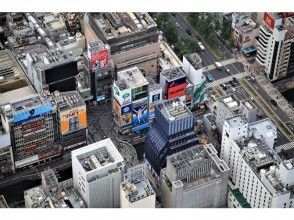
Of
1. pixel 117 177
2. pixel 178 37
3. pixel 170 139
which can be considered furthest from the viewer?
pixel 178 37

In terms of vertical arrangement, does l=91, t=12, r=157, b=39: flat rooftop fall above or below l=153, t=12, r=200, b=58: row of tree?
above

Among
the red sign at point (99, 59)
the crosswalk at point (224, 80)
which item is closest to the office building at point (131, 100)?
the red sign at point (99, 59)

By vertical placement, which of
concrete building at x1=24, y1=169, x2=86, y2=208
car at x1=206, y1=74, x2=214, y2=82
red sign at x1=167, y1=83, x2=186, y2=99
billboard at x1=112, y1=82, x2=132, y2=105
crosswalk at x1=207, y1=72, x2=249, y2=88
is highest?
billboard at x1=112, y1=82, x2=132, y2=105

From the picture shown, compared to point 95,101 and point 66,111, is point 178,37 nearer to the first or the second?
point 95,101

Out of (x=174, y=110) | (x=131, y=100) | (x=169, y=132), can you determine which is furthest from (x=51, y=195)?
(x=131, y=100)

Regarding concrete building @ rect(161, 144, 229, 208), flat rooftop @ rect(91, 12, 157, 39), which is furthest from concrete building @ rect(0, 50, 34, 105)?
concrete building @ rect(161, 144, 229, 208)

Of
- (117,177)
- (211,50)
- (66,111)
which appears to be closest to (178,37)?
(211,50)

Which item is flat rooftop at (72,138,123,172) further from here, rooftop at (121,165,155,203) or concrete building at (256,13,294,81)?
concrete building at (256,13,294,81)

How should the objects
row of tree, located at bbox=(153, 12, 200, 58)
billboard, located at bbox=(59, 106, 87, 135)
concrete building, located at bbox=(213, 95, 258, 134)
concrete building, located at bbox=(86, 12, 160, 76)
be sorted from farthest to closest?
row of tree, located at bbox=(153, 12, 200, 58), concrete building, located at bbox=(86, 12, 160, 76), concrete building, located at bbox=(213, 95, 258, 134), billboard, located at bbox=(59, 106, 87, 135)
